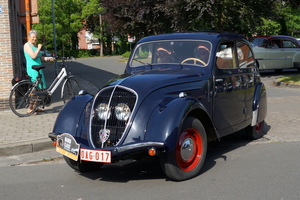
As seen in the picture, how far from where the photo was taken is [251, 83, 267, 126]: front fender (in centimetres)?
706

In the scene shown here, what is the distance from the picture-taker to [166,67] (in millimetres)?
6207

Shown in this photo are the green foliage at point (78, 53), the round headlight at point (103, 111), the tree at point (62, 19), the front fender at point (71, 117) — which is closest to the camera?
the round headlight at point (103, 111)

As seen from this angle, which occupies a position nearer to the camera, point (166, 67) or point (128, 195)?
point (128, 195)

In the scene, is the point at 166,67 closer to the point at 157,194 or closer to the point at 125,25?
the point at 157,194

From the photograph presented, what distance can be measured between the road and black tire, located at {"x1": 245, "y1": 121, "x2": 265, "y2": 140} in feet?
0.39

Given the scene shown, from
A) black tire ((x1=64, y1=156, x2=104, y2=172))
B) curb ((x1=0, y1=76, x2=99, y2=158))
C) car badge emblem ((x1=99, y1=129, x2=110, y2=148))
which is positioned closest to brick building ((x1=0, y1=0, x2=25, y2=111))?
curb ((x1=0, y1=76, x2=99, y2=158))

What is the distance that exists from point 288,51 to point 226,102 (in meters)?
15.0

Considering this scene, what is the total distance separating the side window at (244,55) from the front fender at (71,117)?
8.43ft

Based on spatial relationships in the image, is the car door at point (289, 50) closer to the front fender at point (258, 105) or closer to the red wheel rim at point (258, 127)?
the red wheel rim at point (258, 127)

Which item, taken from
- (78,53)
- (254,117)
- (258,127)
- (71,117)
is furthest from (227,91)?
(78,53)

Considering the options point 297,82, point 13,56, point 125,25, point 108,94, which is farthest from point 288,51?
point 108,94

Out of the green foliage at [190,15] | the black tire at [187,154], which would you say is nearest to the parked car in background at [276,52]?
the green foliage at [190,15]

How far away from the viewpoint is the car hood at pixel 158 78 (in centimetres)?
527

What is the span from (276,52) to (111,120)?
1606 cm
